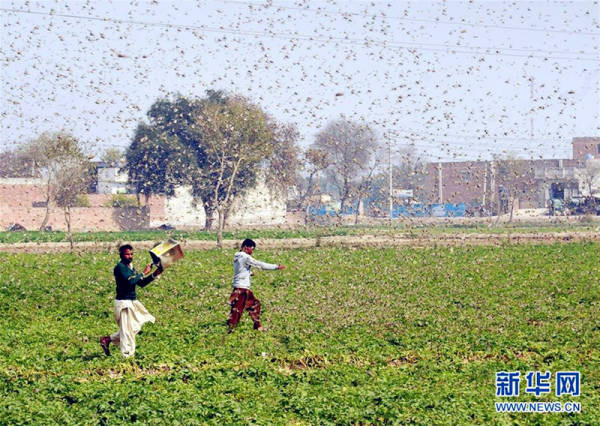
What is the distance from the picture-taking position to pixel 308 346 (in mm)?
16516

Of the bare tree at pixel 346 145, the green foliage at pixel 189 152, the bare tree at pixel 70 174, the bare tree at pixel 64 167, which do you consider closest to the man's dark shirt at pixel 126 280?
the bare tree at pixel 64 167

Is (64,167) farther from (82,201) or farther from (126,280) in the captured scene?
(126,280)

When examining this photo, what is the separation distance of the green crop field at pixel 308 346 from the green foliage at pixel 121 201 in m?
51.6

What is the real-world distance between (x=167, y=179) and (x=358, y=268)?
44117 millimetres

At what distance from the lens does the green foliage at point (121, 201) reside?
8176 cm

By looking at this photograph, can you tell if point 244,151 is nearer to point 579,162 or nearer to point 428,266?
point 428,266

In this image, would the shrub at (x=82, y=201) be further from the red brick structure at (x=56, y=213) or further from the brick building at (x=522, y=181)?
the brick building at (x=522, y=181)

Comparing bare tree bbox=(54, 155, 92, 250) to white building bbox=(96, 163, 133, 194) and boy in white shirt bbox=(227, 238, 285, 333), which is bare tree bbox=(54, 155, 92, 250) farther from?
boy in white shirt bbox=(227, 238, 285, 333)

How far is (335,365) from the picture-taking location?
14805mm

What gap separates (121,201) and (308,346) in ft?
225

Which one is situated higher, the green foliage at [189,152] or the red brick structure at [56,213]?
the green foliage at [189,152]

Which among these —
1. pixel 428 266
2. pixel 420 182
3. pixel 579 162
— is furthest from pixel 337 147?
pixel 428 266

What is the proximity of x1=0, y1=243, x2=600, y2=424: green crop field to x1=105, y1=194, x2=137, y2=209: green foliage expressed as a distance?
169ft

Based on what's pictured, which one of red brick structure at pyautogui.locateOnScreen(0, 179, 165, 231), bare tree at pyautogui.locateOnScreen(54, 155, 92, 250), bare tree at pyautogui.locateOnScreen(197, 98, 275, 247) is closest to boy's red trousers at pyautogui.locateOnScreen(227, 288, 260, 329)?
bare tree at pyautogui.locateOnScreen(197, 98, 275, 247)
